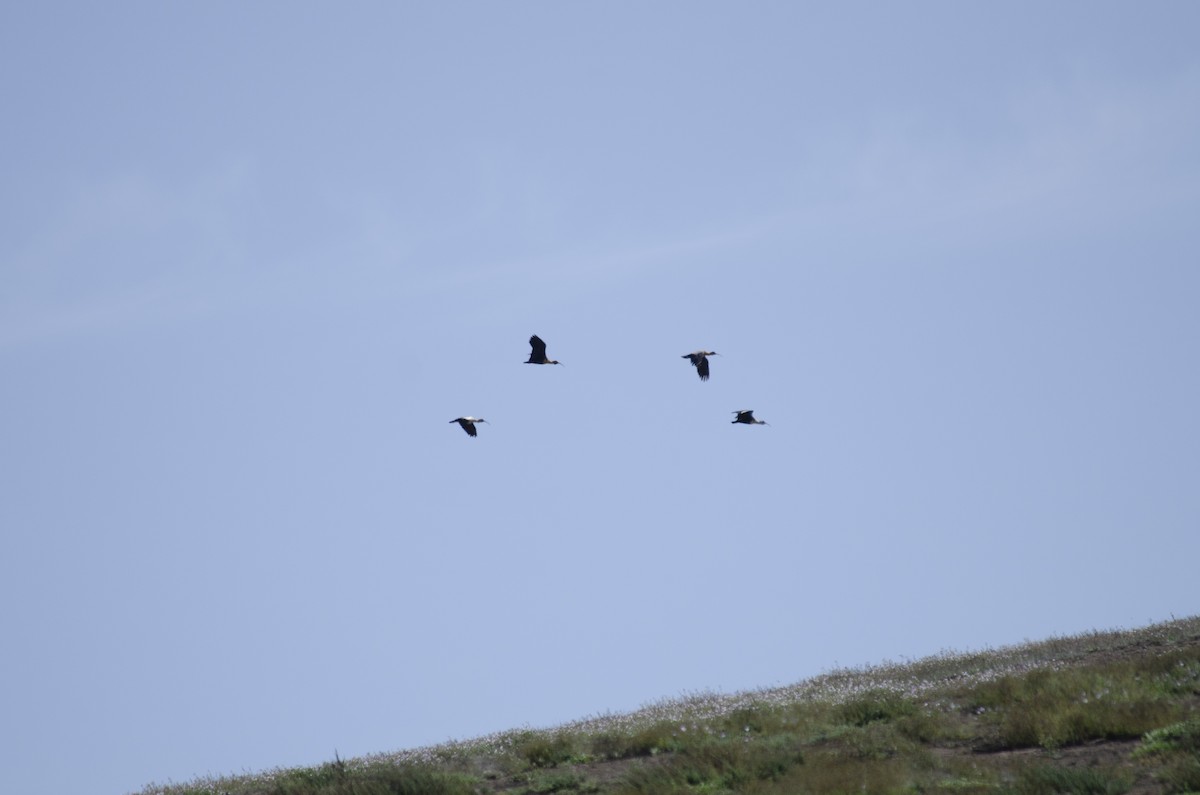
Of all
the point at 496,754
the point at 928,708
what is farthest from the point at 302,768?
the point at 928,708

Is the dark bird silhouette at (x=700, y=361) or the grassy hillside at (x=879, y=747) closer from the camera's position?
the grassy hillside at (x=879, y=747)

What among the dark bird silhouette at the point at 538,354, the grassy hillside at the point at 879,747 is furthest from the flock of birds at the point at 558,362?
the grassy hillside at the point at 879,747

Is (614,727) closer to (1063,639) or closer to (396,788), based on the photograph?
(396,788)

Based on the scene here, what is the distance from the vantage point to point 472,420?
28547 millimetres

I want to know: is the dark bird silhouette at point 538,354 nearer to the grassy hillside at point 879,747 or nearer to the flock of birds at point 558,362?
the flock of birds at point 558,362

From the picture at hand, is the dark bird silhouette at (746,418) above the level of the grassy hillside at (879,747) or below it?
above

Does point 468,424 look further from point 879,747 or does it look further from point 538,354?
point 879,747

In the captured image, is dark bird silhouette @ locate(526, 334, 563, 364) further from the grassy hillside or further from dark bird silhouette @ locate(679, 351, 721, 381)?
the grassy hillside

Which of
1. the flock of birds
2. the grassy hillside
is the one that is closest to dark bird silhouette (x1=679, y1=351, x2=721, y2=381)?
the flock of birds

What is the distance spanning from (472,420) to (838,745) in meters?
14.1

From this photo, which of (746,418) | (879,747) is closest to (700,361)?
(746,418)

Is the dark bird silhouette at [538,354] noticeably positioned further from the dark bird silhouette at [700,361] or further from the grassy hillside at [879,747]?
the grassy hillside at [879,747]

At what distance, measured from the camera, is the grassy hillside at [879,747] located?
1413 cm

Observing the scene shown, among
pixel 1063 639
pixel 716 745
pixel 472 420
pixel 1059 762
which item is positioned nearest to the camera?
pixel 1059 762
